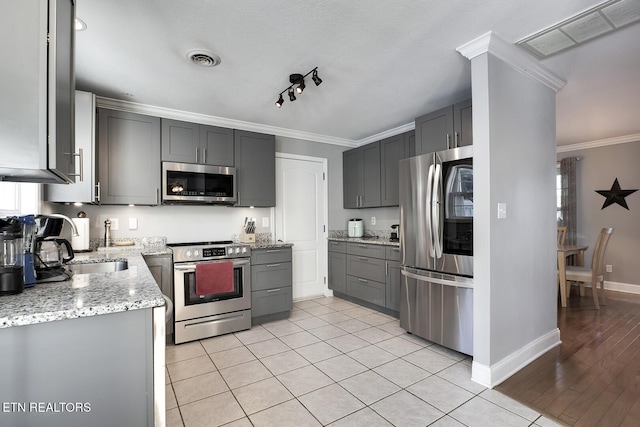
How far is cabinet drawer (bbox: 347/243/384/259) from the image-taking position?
3793mm

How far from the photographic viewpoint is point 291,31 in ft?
6.72

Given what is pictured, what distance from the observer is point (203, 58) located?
7.73 ft

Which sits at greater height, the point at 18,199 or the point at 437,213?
the point at 18,199

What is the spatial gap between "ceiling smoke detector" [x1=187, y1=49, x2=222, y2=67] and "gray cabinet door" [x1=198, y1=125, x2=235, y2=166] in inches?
46.2

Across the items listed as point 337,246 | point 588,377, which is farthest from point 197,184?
point 588,377

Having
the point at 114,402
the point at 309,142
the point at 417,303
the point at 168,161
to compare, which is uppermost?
the point at 309,142

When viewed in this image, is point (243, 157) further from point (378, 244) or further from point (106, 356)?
point (106, 356)

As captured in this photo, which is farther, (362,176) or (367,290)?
(362,176)

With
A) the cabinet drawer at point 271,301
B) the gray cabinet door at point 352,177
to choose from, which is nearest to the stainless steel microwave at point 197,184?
the cabinet drawer at point 271,301

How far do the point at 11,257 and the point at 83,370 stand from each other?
1.95 ft

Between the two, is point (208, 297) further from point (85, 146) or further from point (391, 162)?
point (391, 162)

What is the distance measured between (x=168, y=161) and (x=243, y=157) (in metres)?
0.84

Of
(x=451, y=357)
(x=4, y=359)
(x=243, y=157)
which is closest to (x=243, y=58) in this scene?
(x=243, y=157)

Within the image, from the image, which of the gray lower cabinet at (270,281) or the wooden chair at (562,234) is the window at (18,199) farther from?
the wooden chair at (562,234)
